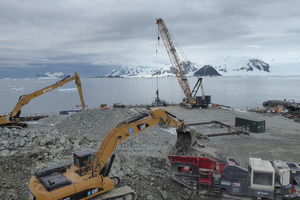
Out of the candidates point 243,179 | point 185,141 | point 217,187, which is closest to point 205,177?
point 217,187

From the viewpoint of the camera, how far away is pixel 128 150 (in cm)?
1697

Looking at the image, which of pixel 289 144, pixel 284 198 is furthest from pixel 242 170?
pixel 289 144

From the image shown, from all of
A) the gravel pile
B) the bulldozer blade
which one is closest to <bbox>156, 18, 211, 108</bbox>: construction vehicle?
the gravel pile

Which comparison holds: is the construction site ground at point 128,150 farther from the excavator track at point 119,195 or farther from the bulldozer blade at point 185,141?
the excavator track at point 119,195

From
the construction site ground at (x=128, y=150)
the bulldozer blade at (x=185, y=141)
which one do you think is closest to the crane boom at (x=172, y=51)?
the construction site ground at (x=128, y=150)

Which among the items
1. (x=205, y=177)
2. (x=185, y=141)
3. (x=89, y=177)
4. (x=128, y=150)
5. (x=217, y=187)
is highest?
(x=185, y=141)

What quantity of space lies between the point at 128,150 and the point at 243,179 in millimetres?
8434

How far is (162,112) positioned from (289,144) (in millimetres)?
17353

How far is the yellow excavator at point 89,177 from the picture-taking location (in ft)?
26.6

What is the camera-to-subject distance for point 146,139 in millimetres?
21000

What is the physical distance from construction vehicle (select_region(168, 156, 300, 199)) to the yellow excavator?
130 inches

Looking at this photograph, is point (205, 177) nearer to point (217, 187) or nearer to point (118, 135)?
point (217, 187)

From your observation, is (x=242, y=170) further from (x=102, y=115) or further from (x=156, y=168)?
(x=102, y=115)

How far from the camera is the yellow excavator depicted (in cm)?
812
